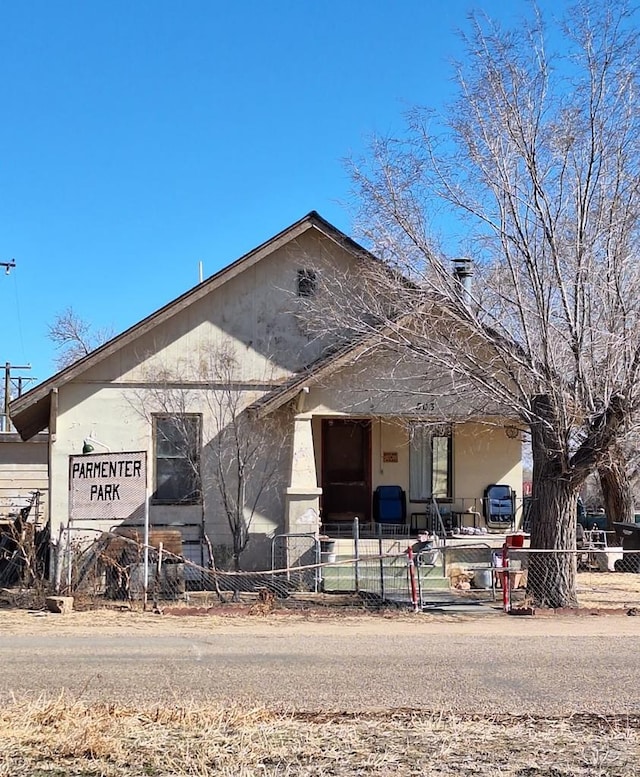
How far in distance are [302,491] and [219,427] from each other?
7.09 ft

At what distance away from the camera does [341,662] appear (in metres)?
9.85

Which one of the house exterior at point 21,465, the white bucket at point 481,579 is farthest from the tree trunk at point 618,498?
the house exterior at point 21,465

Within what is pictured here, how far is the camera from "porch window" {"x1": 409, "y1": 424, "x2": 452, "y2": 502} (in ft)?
62.0

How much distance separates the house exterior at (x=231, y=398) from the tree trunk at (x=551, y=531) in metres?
2.63

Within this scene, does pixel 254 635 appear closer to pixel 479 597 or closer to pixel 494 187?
pixel 479 597

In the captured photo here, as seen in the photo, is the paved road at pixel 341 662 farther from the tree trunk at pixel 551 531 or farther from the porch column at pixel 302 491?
the porch column at pixel 302 491

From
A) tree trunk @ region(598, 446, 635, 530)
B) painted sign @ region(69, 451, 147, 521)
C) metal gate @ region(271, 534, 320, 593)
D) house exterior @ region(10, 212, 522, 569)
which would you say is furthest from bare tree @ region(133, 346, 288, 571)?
tree trunk @ region(598, 446, 635, 530)

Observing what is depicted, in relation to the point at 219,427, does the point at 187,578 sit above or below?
below

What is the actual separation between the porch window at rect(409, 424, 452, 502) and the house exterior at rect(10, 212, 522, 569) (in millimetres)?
793

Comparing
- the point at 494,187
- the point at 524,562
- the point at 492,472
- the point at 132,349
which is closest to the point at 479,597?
the point at 524,562

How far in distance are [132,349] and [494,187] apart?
299 inches

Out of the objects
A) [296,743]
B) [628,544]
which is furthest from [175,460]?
[628,544]

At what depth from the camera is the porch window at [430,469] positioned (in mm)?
18906

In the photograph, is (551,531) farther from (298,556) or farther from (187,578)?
(187,578)
